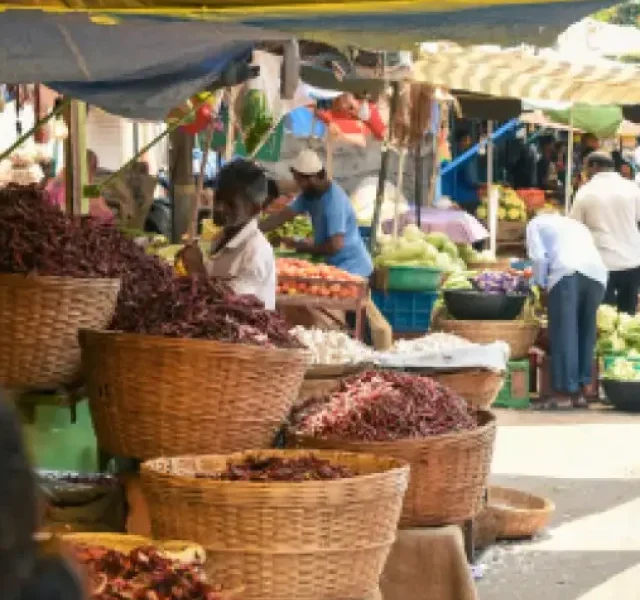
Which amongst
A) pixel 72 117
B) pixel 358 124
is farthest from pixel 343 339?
pixel 358 124

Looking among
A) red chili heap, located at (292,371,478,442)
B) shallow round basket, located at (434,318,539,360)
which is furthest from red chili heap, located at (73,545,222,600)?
shallow round basket, located at (434,318,539,360)

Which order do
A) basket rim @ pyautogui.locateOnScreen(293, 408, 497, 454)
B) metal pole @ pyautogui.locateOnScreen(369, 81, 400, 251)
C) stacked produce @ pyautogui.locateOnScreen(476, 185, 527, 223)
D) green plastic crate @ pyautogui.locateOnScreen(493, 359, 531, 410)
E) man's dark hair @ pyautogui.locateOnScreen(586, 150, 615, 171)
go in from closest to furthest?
basket rim @ pyautogui.locateOnScreen(293, 408, 497, 454)
green plastic crate @ pyautogui.locateOnScreen(493, 359, 531, 410)
man's dark hair @ pyautogui.locateOnScreen(586, 150, 615, 171)
metal pole @ pyautogui.locateOnScreen(369, 81, 400, 251)
stacked produce @ pyautogui.locateOnScreen(476, 185, 527, 223)

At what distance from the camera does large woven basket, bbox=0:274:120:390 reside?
5.10 metres

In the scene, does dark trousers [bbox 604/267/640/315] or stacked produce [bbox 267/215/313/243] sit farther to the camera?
dark trousers [bbox 604/267/640/315]

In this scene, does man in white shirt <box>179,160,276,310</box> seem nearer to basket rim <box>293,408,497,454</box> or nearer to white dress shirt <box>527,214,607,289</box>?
basket rim <box>293,408,497,454</box>

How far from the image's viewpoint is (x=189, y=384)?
4.81 metres

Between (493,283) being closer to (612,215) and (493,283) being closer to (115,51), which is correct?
(612,215)

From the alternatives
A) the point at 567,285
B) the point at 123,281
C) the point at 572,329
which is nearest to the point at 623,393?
the point at 572,329

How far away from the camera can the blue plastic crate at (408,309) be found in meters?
13.2

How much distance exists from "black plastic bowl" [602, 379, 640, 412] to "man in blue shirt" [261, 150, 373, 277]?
300 cm

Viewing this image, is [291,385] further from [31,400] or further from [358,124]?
[358,124]

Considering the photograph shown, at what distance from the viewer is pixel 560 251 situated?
13.1 metres

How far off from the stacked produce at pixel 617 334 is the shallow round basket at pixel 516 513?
5.42 m

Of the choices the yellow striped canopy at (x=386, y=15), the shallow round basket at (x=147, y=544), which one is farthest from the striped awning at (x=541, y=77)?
the shallow round basket at (x=147, y=544)
